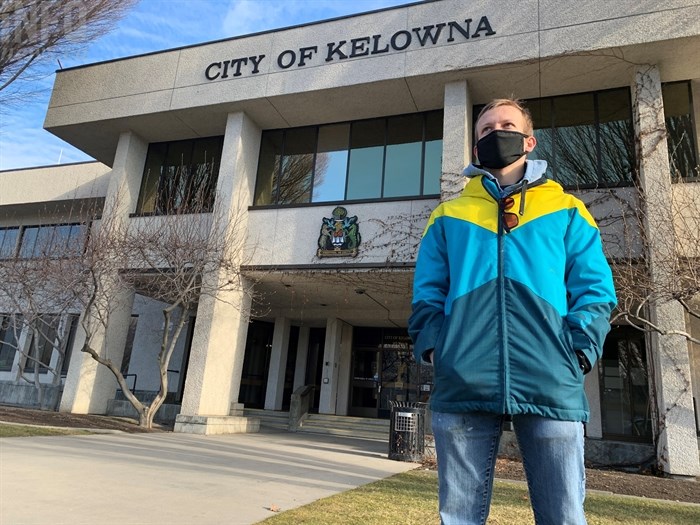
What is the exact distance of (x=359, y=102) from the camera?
12.1 m

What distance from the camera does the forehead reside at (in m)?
2.12

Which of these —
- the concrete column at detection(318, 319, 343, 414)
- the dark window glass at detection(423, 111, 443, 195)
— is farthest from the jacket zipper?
the concrete column at detection(318, 319, 343, 414)

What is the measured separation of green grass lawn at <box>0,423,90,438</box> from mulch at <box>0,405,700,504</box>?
3.69ft

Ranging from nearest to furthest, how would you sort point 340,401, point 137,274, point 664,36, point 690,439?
point 690,439 < point 664,36 < point 137,274 < point 340,401

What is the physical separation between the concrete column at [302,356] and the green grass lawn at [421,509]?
39.0ft

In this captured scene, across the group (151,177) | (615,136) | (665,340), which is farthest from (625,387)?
(151,177)

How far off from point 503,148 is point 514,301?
0.67m

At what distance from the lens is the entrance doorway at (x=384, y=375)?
17.1 metres

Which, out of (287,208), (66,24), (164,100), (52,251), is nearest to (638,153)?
(287,208)

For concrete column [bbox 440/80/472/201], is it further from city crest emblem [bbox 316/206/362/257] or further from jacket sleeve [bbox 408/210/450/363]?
jacket sleeve [bbox 408/210/450/363]

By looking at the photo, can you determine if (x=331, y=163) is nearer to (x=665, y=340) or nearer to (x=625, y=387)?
(x=665, y=340)

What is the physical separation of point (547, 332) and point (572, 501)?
1.86 ft

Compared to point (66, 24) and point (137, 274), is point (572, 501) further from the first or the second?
point (66, 24)

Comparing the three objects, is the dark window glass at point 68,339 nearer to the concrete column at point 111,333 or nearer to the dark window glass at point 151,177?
the concrete column at point 111,333
